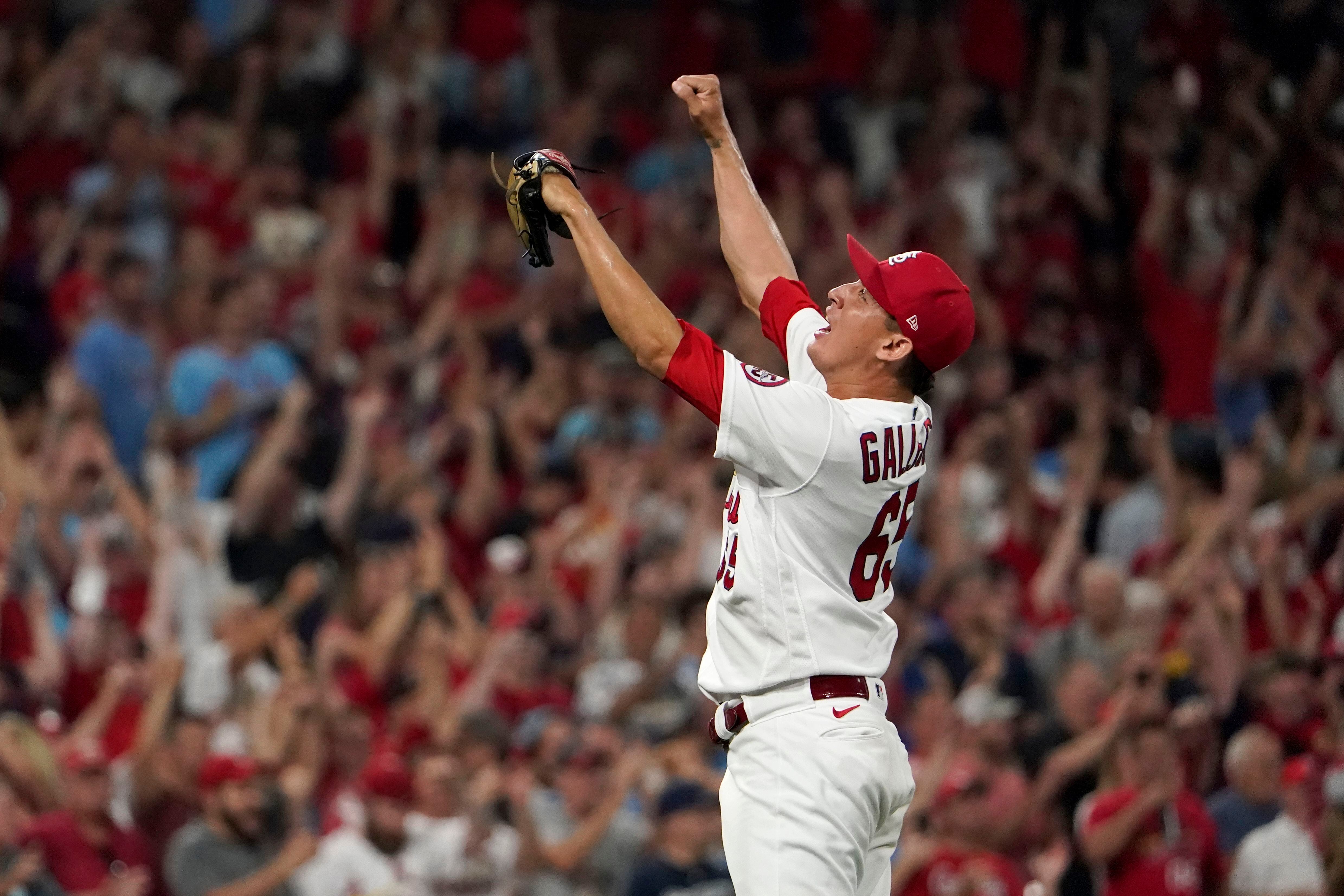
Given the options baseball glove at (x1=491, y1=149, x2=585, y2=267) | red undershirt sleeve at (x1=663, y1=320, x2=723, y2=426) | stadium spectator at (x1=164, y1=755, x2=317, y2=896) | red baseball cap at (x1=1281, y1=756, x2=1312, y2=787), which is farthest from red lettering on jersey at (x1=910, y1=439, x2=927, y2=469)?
red baseball cap at (x1=1281, y1=756, x2=1312, y2=787)

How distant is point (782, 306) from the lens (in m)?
4.70

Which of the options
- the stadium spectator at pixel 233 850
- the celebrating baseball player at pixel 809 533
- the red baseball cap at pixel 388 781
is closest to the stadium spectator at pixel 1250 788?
the red baseball cap at pixel 388 781

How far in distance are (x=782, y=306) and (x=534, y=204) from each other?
2.49 feet

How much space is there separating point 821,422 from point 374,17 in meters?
9.62

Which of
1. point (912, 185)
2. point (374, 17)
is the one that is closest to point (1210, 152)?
point (912, 185)

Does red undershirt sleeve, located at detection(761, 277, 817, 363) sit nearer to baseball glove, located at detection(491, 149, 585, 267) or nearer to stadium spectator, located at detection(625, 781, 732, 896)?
baseball glove, located at detection(491, 149, 585, 267)

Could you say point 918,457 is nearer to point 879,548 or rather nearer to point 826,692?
point 879,548

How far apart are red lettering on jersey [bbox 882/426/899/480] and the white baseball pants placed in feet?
1.57

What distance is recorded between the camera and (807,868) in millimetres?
4051

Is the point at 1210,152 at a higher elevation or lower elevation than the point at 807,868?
higher

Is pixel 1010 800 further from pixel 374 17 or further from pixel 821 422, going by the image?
pixel 374 17

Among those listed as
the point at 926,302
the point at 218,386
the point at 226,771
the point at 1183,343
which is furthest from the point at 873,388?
the point at 1183,343

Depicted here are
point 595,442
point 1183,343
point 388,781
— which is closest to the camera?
point 388,781

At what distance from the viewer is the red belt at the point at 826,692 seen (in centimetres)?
418
